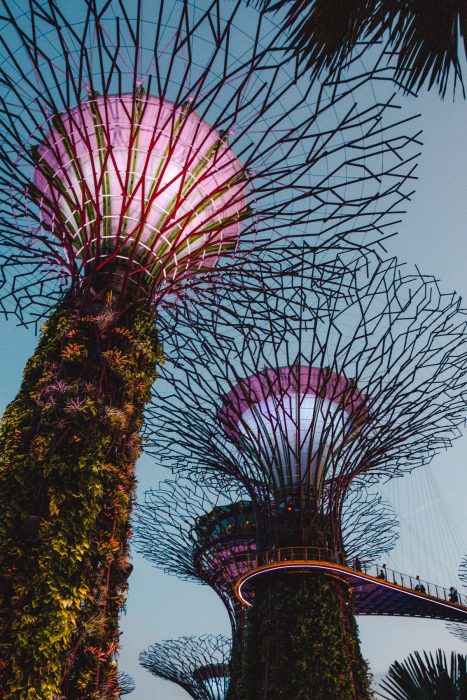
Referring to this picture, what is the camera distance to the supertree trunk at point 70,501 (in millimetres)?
4539

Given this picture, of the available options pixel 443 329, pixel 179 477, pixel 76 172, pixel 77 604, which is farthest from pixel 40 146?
pixel 179 477

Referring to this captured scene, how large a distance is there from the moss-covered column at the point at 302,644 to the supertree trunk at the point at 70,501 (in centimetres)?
928

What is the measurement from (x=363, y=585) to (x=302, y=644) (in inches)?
197

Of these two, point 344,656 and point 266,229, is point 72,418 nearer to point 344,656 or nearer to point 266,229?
point 266,229

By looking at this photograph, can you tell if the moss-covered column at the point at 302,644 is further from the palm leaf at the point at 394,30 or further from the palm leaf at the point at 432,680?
the palm leaf at the point at 394,30

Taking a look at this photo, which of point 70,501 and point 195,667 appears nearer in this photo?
point 70,501

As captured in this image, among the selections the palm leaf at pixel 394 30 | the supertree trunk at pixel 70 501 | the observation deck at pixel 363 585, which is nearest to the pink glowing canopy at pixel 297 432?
the observation deck at pixel 363 585

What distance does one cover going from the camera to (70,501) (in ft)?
17.0

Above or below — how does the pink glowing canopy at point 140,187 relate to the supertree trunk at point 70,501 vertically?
above

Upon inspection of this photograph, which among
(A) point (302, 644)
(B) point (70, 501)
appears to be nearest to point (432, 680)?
(B) point (70, 501)

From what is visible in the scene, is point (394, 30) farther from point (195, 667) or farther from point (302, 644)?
point (195, 667)

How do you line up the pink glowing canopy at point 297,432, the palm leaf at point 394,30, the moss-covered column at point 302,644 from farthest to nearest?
the pink glowing canopy at point 297,432, the moss-covered column at point 302,644, the palm leaf at point 394,30

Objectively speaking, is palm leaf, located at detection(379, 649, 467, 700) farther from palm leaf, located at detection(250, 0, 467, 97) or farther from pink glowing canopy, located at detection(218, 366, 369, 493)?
pink glowing canopy, located at detection(218, 366, 369, 493)

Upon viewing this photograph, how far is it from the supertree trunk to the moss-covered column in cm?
928
